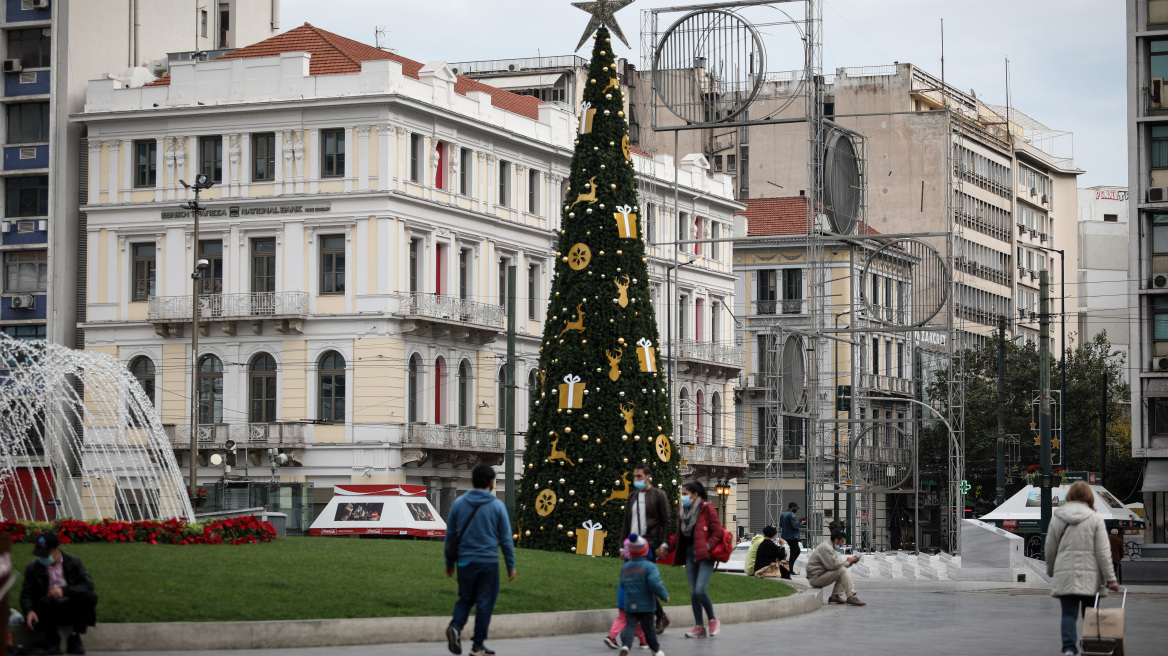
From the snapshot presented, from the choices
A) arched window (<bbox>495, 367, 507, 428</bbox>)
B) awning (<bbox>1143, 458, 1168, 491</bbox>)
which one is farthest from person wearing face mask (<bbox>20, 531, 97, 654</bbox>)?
arched window (<bbox>495, 367, 507, 428</bbox>)

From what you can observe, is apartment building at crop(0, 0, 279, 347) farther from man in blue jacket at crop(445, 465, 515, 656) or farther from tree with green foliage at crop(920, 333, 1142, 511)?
man in blue jacket at crop(445, 465, 515, 656)

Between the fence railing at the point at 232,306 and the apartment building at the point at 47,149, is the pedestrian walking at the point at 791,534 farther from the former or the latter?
the apartment building at the point at 47,149

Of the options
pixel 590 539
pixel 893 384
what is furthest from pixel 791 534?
pixel 893 384

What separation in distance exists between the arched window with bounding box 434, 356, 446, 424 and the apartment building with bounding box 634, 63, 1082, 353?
97.5 feet

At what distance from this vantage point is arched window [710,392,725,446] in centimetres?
7938

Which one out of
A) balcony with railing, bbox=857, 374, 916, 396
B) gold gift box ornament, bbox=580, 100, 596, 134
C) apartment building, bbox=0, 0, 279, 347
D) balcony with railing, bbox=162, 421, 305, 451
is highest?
apartment building, bbox=0, 0, 279, 347

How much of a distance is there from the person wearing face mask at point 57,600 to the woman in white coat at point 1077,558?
28.5 feet

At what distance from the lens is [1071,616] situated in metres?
17.3

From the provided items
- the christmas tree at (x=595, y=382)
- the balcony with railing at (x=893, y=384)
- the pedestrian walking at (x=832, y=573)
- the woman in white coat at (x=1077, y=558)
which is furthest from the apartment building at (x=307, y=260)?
the woman in white coat at (x=1077, y=558)

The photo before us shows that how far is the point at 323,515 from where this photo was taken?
4791 centimetres

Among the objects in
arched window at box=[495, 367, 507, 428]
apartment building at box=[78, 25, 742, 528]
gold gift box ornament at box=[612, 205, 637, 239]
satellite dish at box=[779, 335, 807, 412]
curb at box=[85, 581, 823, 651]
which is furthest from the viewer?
arched window at box=[495, 367, 507, 428]

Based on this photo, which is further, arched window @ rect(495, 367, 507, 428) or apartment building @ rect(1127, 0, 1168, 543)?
arched window @ rect(495, 367, 507, 428)

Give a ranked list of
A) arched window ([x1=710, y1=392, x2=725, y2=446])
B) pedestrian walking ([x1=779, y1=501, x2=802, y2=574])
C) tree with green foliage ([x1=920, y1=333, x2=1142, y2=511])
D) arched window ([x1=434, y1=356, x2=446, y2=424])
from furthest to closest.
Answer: tree with green foliage ([x1=920, y1=333, x2=1142, y2=511])
arched window ([x1=710, y1=392, x2=725, y2=446])
arched window ([x1=434, y1=356, x2=446, y2=424])
pedestrian walking ([x1=779, y1=501, x2=802, y2=574])

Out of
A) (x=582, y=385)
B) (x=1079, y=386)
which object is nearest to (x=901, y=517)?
(x=1079, y=386)
